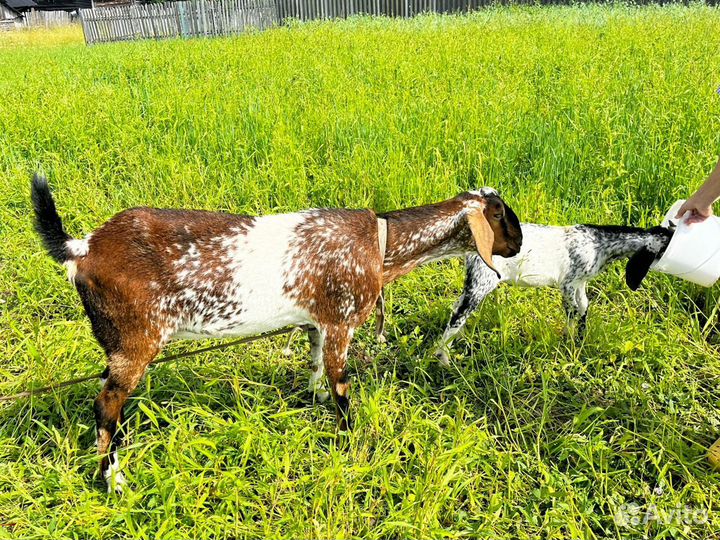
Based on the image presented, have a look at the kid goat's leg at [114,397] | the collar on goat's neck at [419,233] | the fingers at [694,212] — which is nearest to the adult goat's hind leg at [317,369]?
the collar on goat's neck at [419,233]

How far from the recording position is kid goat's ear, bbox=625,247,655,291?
2940 mm

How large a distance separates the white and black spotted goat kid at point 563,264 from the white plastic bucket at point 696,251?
29 cm

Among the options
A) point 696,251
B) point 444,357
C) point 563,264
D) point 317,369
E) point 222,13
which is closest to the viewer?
point 696,251

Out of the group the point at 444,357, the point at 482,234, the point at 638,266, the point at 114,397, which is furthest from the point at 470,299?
the point at 114,397

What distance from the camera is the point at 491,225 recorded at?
8.93 feet

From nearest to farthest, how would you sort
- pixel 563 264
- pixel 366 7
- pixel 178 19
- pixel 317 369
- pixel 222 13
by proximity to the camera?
pixel 317 369 < pixel 563 264 < pixel 222 13 < pixel 178 19 < pixel 366 7

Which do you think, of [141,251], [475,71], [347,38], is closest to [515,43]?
[475,71]

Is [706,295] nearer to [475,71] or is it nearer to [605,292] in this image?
[605,292]

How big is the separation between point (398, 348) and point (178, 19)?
741 inches

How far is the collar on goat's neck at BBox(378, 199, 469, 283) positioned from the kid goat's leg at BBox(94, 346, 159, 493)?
1.19 metres

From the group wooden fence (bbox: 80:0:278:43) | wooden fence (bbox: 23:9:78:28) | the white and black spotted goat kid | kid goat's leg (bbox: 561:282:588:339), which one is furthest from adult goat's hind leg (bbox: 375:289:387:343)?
wooden fence (bbox: 23:9:78:28)

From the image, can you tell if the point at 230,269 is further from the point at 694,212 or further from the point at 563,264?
the point at 694,212

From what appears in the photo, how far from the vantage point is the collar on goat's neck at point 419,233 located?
2.61 meters

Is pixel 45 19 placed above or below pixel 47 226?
above
